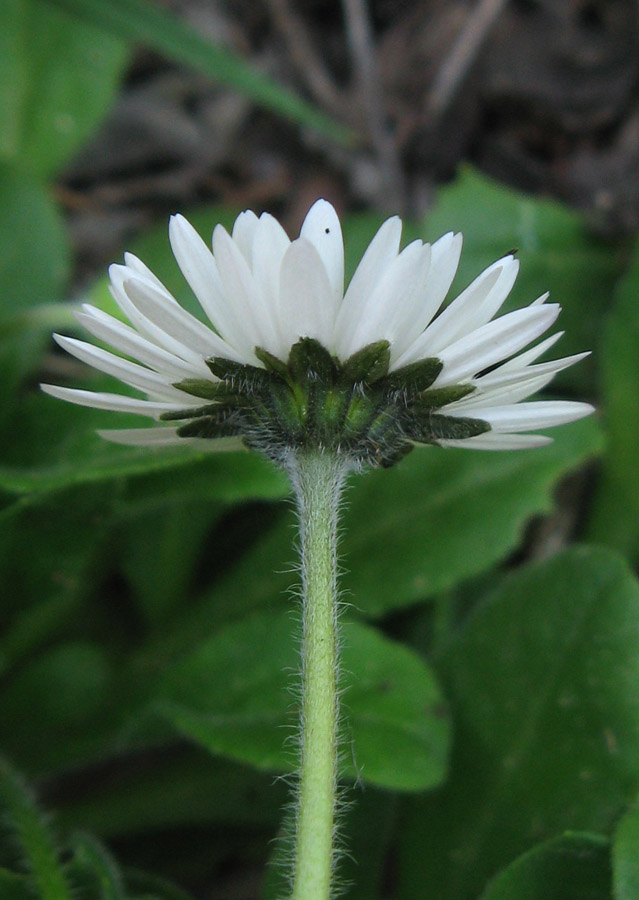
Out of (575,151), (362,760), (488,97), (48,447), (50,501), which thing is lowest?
(362,760)

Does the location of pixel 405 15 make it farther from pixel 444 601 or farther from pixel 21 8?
pixel 444 601

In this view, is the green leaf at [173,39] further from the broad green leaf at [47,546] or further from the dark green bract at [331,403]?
the dark green bract at [331,403]

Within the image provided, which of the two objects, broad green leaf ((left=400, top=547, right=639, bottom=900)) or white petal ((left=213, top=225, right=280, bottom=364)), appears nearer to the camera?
white petal ((left=213, top=225, right=280, bottom=364))

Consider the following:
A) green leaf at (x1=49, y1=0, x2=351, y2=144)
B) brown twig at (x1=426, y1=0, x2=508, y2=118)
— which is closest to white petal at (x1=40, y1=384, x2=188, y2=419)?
green leaf at (x1=49, y1=0, x2=351, y2=144)

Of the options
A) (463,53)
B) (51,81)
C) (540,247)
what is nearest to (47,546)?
(540,247)

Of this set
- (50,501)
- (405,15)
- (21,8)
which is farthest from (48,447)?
(405,15)

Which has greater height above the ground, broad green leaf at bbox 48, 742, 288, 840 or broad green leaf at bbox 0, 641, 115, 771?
broad green leaf at bbox 0, 641, 115, 771

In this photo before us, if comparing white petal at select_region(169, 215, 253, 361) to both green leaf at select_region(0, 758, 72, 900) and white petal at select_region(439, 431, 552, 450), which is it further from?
green leaf at select_region(0, 758, 72, 900)
